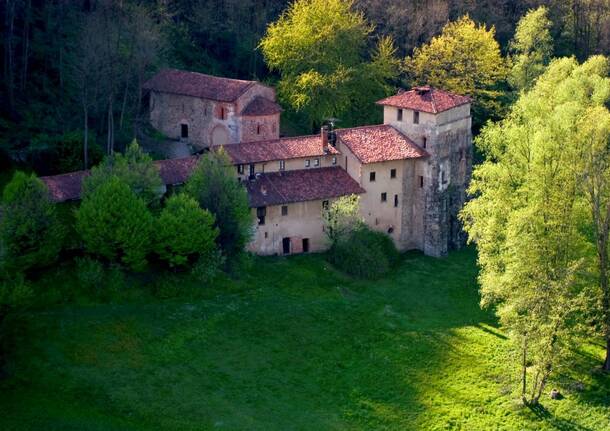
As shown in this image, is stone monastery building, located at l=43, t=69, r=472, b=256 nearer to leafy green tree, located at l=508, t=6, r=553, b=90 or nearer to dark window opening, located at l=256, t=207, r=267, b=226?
dark window opening, located at l=256, t=207, r=267, b=226

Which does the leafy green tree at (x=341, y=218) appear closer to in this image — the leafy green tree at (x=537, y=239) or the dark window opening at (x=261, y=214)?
the dark window opening at (x=261, y=214)

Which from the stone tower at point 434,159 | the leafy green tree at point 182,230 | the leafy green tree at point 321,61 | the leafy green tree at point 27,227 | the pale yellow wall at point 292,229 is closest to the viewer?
the leafy green tree at point 27,227

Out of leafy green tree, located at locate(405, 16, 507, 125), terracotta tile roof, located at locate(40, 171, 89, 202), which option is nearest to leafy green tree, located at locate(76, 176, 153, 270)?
terracotta tile roof, located at locate(40, 171, 89, 202)

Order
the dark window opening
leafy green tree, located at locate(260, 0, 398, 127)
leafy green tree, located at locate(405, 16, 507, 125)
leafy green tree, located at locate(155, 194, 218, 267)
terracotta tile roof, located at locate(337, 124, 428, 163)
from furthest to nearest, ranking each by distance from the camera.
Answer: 1. leafy green tree, located at locate(405, 16, 507, 125)
2. leafy green tree, located at locate(260, 0, 398, 127)
3. terracotta tile roof, located at locate(337, 124, 428, 163)
4. the dark window opening
5. leafy green tree, located at locate(155, 194, 218, 267)

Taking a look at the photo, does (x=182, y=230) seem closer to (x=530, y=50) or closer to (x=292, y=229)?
(x=292, y=229)

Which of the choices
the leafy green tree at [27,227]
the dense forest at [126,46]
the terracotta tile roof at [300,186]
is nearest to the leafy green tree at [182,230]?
the leafy green tree at [27,227]

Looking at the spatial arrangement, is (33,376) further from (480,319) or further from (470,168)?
(470,168)

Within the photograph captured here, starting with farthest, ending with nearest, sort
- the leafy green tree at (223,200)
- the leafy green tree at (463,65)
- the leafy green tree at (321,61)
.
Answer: the leafy green tree at (463,65), the leafy green tree at (321,61), the leafy green tree at (223,200)
